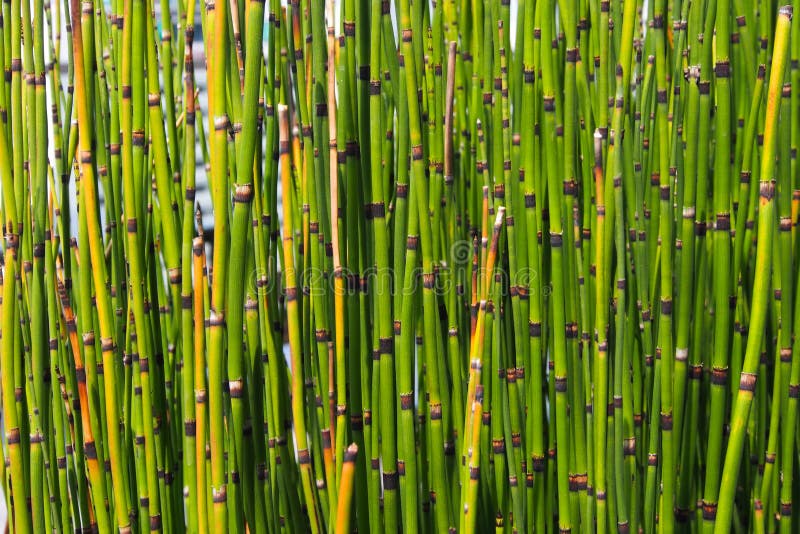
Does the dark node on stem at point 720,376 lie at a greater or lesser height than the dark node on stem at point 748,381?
lesser

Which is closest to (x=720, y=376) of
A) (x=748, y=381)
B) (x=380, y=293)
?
(x=748, y=381)

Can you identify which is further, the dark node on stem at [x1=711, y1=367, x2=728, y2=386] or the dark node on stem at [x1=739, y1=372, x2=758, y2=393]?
the dark node on stem at [x1=711, y1=367, x2=728, y2=386]

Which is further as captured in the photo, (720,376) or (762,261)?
(720,376)

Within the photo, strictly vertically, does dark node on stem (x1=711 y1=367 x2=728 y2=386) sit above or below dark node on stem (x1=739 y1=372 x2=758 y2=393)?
below

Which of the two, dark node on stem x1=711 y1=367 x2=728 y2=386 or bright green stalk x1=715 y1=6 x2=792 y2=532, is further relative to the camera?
dark node on stem x1=711 y1=367 x2=728 y2=386

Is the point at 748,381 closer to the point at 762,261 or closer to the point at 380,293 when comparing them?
the point at 762,261

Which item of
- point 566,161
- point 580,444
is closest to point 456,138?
point 566,161

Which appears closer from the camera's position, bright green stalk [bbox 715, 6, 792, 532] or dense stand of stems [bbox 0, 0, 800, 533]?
bright green stalk [bbox 715, 6, 792, 532]

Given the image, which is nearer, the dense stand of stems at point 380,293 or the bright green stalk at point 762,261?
the bright green stalk at point 762,261

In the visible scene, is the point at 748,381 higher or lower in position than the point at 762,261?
lower

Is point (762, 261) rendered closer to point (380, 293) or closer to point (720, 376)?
point (720, 376)

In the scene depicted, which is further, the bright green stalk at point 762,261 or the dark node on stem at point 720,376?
the dark node on stem at point 720,376
